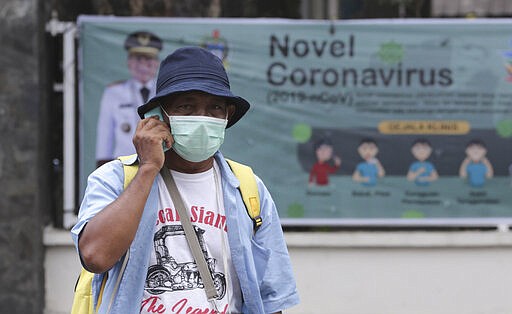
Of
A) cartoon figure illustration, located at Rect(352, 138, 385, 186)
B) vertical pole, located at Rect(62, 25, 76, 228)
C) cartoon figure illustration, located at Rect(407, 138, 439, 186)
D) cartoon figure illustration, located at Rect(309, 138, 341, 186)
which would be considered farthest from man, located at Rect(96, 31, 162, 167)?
cartoon figure illustration, located at Rect(407, 138, 439, 186)

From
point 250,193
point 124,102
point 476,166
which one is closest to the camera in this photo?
point 250,193

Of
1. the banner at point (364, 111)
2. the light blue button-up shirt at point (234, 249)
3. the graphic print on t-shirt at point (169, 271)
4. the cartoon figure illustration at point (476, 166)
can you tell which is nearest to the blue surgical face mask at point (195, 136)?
the light blue button-up shirt at point (234, 249)

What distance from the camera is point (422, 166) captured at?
5680 millimetres

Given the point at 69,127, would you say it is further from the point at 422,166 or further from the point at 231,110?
the point at 231,110

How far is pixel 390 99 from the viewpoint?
563cm

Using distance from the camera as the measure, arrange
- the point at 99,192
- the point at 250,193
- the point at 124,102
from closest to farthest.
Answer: the point at 99,192
the point at 250,193
the point at 124,102

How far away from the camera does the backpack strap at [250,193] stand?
2418 millimetres

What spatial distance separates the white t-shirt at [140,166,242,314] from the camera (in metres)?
2.22

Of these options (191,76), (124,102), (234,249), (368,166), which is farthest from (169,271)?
(368,166)

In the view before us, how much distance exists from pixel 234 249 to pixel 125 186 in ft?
1.28

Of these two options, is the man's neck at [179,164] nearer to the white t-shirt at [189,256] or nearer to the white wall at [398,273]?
the white t-shirt at [189,256]

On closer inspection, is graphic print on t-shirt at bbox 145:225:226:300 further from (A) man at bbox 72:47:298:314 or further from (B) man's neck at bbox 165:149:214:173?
(B) man's neck at bbox 165:149:214:173

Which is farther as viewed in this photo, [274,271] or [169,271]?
[274,271]

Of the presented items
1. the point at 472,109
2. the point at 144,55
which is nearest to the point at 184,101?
the point at 144,55
